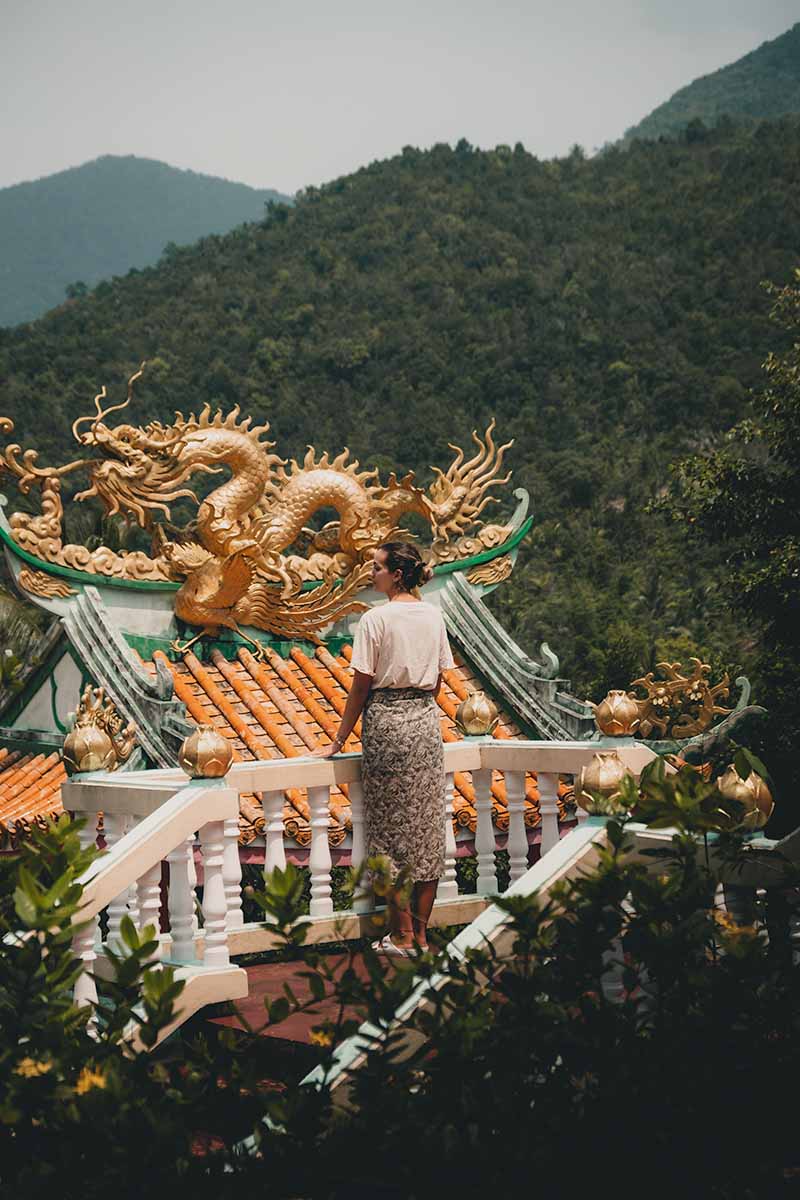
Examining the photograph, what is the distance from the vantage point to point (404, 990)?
10.8 feet

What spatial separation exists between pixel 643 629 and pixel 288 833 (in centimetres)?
2331

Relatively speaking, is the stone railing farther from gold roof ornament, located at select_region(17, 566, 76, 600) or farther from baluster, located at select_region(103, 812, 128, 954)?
gold roof ornament, located at select_region(17, 566, 76, 600)

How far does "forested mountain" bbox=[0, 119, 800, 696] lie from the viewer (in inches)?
1426

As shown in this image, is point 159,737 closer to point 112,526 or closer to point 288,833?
point 288,833

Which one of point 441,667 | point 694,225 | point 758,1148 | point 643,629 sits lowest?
point 643,629

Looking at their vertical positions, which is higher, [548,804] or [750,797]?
[750,797]

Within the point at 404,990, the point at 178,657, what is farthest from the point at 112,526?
the point at 404,990

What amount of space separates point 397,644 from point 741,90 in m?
115

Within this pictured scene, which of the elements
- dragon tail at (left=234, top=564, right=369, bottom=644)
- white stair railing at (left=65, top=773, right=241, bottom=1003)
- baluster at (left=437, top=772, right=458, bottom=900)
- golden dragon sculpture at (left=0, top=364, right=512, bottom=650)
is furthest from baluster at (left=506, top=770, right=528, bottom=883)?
dragon tail at (left=234, top=564, right=369, bottom=644)

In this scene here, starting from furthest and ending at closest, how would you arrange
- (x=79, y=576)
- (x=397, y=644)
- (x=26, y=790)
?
(x=79, y=576)
(x=26, y=790)
(x=397, y=644)

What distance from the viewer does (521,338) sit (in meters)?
46.0

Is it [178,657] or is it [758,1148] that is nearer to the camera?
[758,1148]

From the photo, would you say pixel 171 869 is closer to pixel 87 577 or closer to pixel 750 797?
pixel 750 797

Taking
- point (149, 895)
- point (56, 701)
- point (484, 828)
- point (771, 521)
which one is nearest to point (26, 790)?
point (56, 701)
